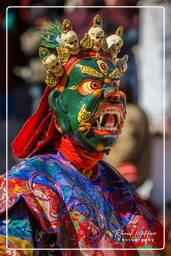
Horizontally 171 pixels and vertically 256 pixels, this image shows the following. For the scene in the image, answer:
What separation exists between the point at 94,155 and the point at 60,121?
0.20 meters

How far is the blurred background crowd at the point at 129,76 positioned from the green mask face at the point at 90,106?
2.20 ft

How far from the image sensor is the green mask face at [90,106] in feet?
8.56

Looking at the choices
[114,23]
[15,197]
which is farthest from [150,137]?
[15,197]

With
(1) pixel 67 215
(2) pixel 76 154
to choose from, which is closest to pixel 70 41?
(2) pixel 76 154

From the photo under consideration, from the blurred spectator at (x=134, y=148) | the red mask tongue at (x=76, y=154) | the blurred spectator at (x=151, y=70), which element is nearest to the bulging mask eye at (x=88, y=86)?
the red mask tongue at (x=76, y=154)

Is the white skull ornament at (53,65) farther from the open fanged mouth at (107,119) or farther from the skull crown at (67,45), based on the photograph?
the open fanged mouth at (107,119)

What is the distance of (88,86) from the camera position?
264 centimetres

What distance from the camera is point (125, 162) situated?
4324 mm

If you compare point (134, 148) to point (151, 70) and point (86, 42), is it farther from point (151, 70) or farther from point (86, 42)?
point (86, 42)

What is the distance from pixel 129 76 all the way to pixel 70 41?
5.29 ft

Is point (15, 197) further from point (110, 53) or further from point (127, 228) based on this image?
point (110, 53)

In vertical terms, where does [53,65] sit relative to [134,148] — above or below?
above

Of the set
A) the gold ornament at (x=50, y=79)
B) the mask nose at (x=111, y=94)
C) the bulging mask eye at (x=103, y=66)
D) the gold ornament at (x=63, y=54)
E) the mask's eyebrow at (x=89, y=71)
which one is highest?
the gold ornament at (x=63, y=54)

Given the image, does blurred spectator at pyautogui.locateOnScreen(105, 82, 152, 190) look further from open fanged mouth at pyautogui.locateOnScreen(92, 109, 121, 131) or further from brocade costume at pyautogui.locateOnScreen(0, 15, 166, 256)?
open fanged mouth at pyautogui.locateOnScreen(92, 109, 121, 131)
